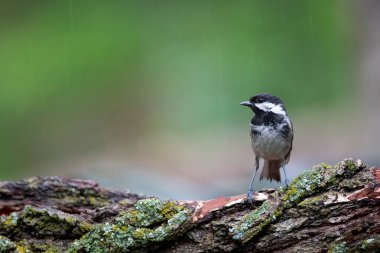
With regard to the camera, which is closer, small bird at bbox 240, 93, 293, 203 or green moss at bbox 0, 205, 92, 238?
green moss at bbox 0, 205, 92, 238

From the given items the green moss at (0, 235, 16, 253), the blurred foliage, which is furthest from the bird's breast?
the blurred foliage

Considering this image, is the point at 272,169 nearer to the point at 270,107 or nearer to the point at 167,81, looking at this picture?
the point at 270,107

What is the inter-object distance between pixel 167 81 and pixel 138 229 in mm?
10352

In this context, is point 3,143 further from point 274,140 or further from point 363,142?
point 274,140

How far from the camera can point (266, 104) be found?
534cm

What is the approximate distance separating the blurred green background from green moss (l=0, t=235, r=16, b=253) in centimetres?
729

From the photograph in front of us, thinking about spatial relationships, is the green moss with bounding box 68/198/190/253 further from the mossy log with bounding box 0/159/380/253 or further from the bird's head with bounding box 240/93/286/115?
the bird's head with bounding box 240/93/286/115

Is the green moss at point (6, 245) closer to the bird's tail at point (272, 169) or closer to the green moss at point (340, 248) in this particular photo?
the green moss at point (340, 248)

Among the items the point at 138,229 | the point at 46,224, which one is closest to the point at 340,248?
the point at 138,229

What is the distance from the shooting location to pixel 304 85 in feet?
43.6

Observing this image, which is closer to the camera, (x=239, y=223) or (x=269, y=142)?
(x=239, y=223)

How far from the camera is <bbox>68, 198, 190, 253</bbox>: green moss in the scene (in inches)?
143

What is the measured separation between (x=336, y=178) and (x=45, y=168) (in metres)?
9.10

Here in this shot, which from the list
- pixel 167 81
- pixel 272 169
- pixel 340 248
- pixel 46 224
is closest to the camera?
pixel 340 248
